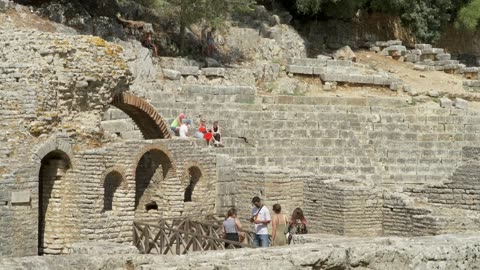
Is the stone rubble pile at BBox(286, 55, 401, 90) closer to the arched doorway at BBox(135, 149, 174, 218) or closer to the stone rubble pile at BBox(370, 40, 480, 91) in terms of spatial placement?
the stone rubble pile at BBox(370, 40, 480, 91)

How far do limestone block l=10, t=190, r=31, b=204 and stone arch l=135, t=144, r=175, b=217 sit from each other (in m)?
3.61

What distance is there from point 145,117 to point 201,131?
7.78 ft

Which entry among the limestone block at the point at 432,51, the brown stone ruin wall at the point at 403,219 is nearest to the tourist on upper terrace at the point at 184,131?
the brown stone ruin wall at the point at 403,219

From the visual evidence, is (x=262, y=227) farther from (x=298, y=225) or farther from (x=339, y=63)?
(x=339, y=63)

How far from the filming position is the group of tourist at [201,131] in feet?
73.8

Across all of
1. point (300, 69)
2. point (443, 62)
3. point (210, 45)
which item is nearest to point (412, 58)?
point (443, 62)

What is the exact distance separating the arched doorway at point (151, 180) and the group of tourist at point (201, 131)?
1.79 metres

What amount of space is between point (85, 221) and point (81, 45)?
3136 millimetres

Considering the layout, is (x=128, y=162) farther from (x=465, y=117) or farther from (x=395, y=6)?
(x=395, y=6)

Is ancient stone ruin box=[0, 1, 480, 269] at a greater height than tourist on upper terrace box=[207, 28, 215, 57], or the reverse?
tourist on upper terrace box=[207, 28, 215, 57]

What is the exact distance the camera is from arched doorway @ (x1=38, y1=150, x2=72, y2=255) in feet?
58.0

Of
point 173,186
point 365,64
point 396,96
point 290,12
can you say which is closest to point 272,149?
point 173,186

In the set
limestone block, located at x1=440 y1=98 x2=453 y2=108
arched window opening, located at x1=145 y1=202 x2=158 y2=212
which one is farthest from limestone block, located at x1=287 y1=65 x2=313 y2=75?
arched window opening, located at x1=145 y1=202 x2=158 y2=212

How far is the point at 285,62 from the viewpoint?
34.6m
